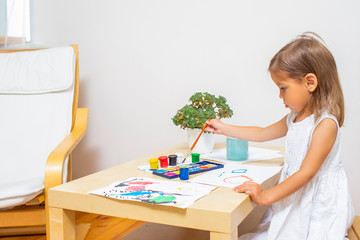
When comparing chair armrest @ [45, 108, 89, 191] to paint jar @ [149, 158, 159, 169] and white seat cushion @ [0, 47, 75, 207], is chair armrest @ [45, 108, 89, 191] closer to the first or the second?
white seat cushion @ [0, 47, 75, 207]

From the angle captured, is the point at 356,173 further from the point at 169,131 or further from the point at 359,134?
the point at 169,131

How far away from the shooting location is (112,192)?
3.20 feet

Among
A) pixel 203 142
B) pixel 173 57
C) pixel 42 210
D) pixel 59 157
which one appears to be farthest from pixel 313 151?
pixel 173 57

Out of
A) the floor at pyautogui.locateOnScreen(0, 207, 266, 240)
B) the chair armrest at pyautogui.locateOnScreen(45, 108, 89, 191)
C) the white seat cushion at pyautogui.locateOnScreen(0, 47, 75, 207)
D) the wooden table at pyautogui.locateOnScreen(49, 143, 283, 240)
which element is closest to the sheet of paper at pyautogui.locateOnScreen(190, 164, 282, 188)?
the wooden table at pyautogui.locateOnScreen(49, 143, 283, 240)

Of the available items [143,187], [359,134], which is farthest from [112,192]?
[359,134]

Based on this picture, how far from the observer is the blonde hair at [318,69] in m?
1.05

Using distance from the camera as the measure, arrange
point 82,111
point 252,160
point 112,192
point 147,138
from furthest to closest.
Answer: point 147,138 → point 82,111 → point 252,160 → point 112,192

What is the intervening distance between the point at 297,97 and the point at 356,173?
33.7 inches

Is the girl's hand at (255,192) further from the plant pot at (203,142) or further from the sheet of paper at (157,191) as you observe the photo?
the plant pot at (203,142)

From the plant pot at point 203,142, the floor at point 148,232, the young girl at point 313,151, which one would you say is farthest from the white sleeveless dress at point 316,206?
the plant pot at point 203,142

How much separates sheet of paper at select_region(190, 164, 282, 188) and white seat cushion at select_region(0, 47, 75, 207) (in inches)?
36.0

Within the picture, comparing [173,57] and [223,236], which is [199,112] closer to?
[173,57]

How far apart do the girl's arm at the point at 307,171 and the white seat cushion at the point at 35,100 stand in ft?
3.72

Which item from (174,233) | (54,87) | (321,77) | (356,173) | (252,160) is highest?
(321,77)
